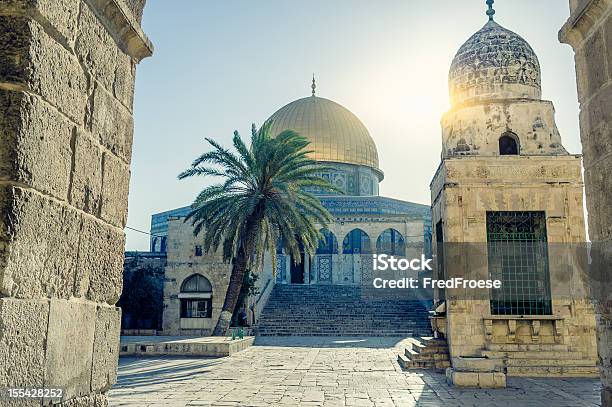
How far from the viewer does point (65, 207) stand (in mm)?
2594

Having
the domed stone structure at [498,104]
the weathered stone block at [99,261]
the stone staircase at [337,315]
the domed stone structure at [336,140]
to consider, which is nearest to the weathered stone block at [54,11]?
the weathered stone block at [99,261]

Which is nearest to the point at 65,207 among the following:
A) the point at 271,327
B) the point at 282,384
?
the point at 282,384

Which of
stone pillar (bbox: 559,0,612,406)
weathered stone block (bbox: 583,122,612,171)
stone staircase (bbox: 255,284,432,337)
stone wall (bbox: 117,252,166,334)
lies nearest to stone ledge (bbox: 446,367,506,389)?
stone pillar (bbox: 559,0,612,406)

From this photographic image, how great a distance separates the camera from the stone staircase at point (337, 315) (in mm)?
21422

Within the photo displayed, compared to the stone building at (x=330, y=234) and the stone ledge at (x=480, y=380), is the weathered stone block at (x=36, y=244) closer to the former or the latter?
the stone ledge at (x=480, y=380)

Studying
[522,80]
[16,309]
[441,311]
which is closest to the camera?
[16,309]

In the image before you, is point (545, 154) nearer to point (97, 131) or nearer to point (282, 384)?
point (282, 384)

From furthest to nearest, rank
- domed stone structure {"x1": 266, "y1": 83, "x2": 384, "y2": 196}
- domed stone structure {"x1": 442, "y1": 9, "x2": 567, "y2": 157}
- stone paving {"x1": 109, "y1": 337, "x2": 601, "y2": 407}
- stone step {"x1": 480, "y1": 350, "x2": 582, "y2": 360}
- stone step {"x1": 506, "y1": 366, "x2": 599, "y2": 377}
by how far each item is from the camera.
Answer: domed stone structure {"x1": 266, "y1": 83, "x2": 384, "y2": 196}
domed stone structure {"x1": 442, "y1": 9, "x2": 567, "y2": 157}
stone step {"x1": 480, "y1": 350, "x2": 582, "y2": 360}
stone step {"x1": 506, "y1": 366, "x2": 599, "y2": 377}
stone paving {"x1": 109, "y1": 337, "x2": 601, "y2": 407}

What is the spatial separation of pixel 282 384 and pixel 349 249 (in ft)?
73.2

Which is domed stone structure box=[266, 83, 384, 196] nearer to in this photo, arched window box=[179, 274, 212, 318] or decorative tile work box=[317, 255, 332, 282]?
decorative tile work box=[317, 255, 332, 282]

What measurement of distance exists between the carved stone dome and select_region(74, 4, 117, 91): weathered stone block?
1108cm

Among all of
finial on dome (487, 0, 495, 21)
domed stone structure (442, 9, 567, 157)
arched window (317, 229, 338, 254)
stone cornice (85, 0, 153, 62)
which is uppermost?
finial on dome (487, 0, 495, 21)

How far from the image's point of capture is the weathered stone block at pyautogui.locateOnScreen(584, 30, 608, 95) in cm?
384

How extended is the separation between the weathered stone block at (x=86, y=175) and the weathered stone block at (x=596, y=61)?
316 centimetres
